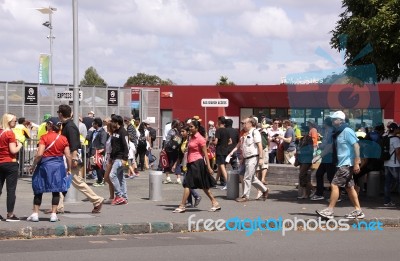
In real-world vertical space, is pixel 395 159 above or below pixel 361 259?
above

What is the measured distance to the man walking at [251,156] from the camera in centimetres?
1548

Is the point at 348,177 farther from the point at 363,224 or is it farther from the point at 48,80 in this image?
the point at 48,80

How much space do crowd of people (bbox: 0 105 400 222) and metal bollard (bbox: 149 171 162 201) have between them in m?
0.65

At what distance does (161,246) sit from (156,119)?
32724 mm

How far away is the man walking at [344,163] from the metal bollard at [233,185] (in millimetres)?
3531

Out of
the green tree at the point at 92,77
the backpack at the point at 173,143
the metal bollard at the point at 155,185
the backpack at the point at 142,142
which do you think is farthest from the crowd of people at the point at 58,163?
the green tree at the point at 92,77

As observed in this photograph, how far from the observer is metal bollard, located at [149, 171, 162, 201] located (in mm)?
15648

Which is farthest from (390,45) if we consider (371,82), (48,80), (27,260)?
(48,80)

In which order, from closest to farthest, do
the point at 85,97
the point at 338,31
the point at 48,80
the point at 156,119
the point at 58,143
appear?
the point at 58,143
the point at 338,31
the point at 85,97
the point at 156,119
the point at 48,80

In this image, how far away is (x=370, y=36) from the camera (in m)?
14.5

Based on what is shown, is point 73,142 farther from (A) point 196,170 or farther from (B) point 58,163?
(A) point 196,170

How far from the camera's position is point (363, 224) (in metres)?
13.0

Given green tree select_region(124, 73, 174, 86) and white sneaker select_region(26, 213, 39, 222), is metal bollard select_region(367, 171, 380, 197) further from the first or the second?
green tree select_region(124, 73, 174, 86)

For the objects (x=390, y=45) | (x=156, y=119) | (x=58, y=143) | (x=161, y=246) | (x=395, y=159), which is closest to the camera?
(x=161, y=246)
